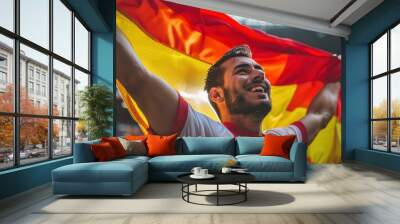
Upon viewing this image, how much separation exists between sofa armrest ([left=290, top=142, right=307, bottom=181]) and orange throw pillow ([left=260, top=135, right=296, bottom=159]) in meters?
0.25

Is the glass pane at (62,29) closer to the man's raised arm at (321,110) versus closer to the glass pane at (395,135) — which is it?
the man's raised arm at (321,110)

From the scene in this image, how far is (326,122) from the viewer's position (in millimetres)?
8680

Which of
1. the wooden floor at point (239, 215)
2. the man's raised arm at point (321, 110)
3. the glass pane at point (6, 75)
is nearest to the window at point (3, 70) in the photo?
the glass pane at point (6, 75)

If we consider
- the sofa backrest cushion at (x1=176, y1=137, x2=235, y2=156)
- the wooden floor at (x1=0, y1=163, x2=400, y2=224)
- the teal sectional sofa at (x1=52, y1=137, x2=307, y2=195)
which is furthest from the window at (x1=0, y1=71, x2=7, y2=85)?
the sofa backrest cushion at (x1=176, y1=137, x2=235, y2=156)

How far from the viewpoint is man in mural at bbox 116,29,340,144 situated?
27.3ft

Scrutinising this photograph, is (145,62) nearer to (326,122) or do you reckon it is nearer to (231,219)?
(326,122)

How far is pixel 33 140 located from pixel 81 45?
2.91 metres

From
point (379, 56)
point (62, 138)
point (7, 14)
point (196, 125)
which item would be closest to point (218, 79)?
point (196, 125)

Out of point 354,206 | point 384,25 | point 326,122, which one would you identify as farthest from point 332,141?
point 354,206

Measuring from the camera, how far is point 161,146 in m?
6.57

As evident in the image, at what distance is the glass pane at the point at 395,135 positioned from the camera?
7.59m

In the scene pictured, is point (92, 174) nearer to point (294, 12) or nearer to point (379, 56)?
point (294, 12)

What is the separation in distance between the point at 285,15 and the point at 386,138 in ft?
11.4

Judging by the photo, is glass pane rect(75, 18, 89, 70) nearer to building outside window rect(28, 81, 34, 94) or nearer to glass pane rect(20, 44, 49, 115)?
glass pane rect(20, 44, 49, 115)
